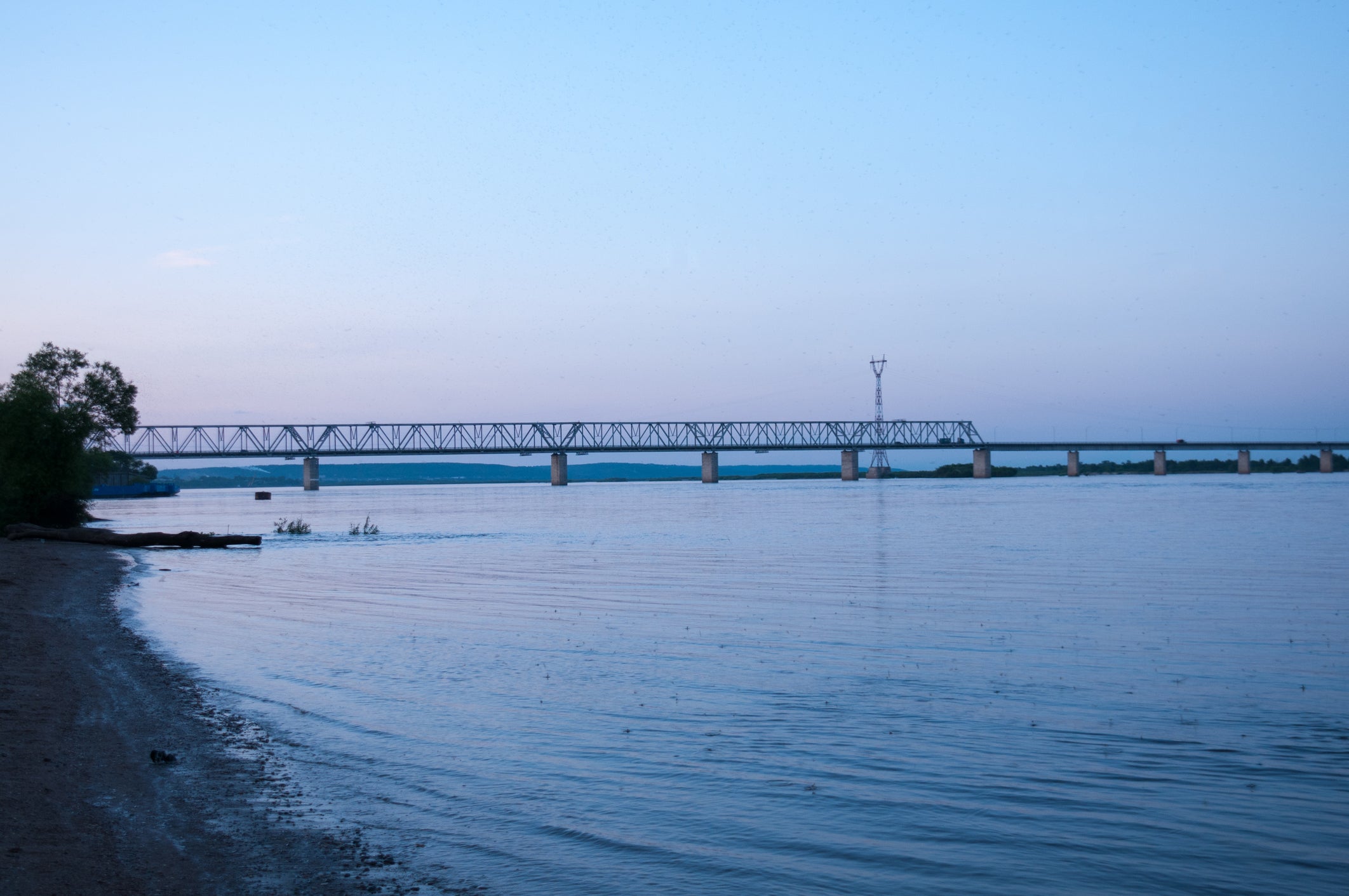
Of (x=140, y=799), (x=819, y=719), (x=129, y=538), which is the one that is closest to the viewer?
(x=140, y=799)

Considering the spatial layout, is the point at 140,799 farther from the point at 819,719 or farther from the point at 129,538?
the point at 129,538

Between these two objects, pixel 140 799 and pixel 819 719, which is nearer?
pixel 140 799

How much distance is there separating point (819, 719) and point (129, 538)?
160ft

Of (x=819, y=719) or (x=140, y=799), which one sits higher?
(x=140, y=799)

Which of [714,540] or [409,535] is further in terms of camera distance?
[409,535]

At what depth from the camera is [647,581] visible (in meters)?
32.1

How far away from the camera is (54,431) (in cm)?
6006

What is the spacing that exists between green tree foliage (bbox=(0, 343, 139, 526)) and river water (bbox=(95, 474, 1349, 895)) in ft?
106

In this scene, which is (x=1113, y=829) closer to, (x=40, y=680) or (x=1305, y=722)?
(x=1305, y=722)

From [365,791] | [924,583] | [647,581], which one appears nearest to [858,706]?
[365,791]

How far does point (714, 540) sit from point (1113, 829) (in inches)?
1693

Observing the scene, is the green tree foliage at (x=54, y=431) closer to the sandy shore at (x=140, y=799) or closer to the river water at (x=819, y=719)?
the river water at (x=819, y=719)

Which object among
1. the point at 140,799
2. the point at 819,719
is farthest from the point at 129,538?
the point at 819,719

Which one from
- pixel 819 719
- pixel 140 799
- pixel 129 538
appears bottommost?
pixel 819 719
